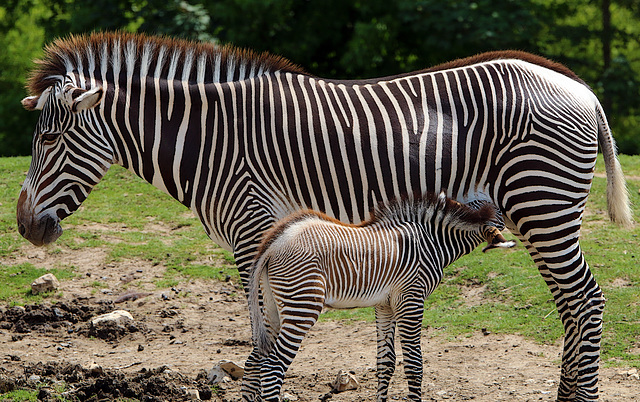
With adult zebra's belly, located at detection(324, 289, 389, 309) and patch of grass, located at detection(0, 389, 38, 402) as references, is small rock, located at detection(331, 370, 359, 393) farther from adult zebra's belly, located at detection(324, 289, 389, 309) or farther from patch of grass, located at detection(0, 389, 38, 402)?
patch of grass, located at detection(0, 389, 38, 402)

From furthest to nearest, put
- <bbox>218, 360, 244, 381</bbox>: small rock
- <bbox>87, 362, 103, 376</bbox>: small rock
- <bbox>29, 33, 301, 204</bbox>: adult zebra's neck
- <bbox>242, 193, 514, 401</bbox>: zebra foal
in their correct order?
<bbox>218, 360, 244, 381</bbox>: small rock → <bbox>87, 362, 103, 376</bbox>: small rock → <bbox>29, 33, 301, 204</bbox>: adult zebra's neck → <bbox>242, 193, 514, 401</bbox>: zebra foal

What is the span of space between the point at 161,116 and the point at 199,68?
1.69 ft

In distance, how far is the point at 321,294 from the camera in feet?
17.6

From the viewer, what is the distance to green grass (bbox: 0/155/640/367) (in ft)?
25.3

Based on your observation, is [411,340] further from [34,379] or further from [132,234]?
[132,234]

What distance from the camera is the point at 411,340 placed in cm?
573

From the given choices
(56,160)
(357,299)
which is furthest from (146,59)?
(357,299)

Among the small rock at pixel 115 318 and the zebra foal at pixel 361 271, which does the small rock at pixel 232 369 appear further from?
the small rock at pixel 115 318

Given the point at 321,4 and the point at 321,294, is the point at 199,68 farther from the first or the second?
the point at 321,4

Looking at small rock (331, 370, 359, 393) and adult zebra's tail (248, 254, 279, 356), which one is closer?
adult zebra's tail (248, 254, 279, 356)

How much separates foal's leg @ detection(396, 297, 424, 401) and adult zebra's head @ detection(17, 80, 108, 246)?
2644mm

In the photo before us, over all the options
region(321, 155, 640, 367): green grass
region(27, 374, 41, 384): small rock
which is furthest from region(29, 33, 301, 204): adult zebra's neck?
region(321, 155, 640, 367): green grass

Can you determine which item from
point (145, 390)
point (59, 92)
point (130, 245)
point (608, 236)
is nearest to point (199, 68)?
point (59, 92)

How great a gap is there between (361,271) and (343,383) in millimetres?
1255
